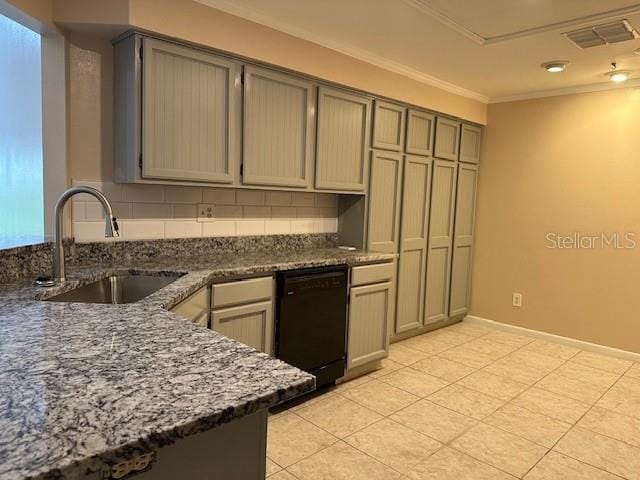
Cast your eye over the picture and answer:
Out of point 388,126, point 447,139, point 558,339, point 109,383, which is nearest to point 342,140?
point 388,126

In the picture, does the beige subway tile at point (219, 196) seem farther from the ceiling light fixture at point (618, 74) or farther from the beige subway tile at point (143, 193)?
the ceiling light fixture at point (618, 74)

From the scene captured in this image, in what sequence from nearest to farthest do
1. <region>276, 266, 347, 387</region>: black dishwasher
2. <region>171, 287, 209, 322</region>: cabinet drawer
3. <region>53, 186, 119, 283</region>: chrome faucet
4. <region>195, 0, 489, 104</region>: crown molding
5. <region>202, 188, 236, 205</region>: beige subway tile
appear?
<region>53, 186, 119, 283</region>: chrome faucet → <region>171, 287, 209, 322</region>: cabinet drawer → <region>195, 0, 489, 104</region>: crown molding → <region>276, 266, 347, 387</region>: black dishwasher → <region>202, 188, 236, 205</region>: beige subway tile

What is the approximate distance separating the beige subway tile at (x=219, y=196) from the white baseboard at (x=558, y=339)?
3044mm

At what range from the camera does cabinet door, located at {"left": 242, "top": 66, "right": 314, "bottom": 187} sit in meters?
2.77

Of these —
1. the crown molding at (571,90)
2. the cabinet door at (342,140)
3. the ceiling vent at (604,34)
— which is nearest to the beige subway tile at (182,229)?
the cabinet door at (342,140)

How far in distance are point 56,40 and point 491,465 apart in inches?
121

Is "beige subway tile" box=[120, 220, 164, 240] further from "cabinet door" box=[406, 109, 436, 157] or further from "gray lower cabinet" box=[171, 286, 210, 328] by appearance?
"cabinet door" box=[406, 109, 436, 157]

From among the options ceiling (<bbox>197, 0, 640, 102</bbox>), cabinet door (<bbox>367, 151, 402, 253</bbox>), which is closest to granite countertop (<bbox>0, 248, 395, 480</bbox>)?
ceiling (<bbox>197, 0, 640, 102</bbox>)

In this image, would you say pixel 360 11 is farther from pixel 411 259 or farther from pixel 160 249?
pixel 411 259

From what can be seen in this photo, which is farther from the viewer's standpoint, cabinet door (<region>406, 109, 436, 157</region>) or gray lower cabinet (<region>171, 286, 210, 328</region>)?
cabinet door (<region>406, 109, 436, 157</region>)

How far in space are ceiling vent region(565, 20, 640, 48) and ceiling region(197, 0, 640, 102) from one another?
2.0 inches

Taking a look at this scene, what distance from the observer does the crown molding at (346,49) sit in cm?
257

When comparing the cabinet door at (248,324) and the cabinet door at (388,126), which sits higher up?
the cabinet door at (388,126)

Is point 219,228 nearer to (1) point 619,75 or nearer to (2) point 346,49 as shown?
(2) point 346,49
